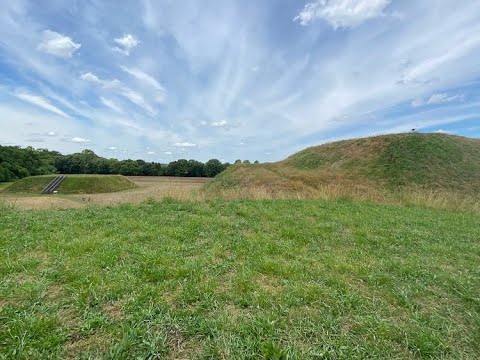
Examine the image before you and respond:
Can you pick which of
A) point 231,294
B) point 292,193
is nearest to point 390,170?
point 292,193

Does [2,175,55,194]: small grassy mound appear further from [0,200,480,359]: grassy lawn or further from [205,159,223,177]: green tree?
[0,200,480,359]: grassy lawn

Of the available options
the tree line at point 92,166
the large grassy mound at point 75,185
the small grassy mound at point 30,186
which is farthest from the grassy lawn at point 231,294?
the tree line at point 92,166

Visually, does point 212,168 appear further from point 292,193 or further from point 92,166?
point 292,193

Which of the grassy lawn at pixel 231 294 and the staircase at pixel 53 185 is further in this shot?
the staircase at pixel 53 185

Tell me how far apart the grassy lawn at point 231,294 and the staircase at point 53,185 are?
3210 centimetres

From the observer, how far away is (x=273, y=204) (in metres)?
9.03

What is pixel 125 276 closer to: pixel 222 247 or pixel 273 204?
pixel 222 247

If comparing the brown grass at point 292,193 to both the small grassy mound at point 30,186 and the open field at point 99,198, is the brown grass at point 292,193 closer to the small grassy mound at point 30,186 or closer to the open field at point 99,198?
the open field at point 99,198

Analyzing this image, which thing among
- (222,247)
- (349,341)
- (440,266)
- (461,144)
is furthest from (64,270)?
(461,144)

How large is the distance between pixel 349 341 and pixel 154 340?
1619mm

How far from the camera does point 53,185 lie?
33.2 metres

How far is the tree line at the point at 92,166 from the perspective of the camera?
168ft

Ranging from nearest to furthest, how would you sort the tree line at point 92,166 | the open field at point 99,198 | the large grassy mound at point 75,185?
1. the open field at point 99,198
2. the large grassy mound at point 75,185
3. the tree line at point 92,166

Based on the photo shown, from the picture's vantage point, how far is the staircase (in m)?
31.7
